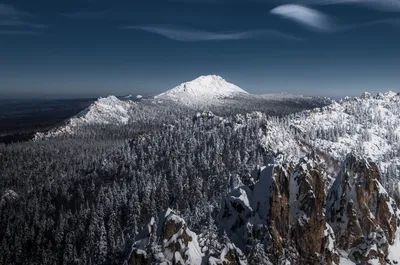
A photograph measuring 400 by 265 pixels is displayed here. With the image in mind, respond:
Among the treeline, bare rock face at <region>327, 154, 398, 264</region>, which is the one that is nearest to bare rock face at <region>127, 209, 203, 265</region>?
the treeline

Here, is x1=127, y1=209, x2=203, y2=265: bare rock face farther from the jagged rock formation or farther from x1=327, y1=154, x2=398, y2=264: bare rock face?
x1=327, y1=154, x2=398, y2=264: bare rock face

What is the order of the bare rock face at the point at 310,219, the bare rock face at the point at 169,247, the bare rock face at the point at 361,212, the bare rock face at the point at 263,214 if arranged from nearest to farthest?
the bare rock face at the point at 169,247 < the bare rock face at the point at 263,214 < the bare rock face at the point at 310,219 < the bare rock face at the point at 361,212

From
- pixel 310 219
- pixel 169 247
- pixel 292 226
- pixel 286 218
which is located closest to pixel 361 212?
pixel 310 219

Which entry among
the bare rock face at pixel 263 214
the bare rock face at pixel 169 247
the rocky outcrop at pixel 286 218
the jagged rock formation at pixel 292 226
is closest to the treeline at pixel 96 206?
the bare rock face at pixel 263 214

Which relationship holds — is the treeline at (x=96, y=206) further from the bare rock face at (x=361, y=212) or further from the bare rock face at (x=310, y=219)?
the bare rock face at (x=361, y=212)

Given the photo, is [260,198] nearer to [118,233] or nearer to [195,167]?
[118,233]

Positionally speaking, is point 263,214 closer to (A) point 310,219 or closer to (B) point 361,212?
(A) point 310,219
